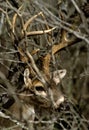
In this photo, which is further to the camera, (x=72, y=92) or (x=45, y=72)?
(x=72, y=92)

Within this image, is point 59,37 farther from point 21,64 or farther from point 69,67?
point 69,67

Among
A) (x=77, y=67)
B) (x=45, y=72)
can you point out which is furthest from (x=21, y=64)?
(x=77, y=67)

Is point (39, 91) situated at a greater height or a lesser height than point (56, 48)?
lesser

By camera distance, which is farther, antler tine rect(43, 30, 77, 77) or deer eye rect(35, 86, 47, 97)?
deer eye rect(35, 86, 47, 97)

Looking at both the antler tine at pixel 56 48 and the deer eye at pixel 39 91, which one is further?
the deer eye at pixel 39 91

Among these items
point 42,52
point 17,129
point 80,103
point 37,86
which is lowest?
point 80,103

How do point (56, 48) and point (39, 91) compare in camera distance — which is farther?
point (39, 91)

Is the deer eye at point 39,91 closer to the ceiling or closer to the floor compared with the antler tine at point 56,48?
closer to the floor

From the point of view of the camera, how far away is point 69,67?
8812mm

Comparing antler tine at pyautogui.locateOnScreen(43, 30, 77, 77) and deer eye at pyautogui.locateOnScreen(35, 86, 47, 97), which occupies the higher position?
antler tine at pyautogui.locateOnScreen(43, 30, 77, 77)

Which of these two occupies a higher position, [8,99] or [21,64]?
[21,64]

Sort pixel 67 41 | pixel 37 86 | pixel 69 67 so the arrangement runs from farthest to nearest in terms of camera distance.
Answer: pixel 69 67, pixel 37 86, pixel 67 41

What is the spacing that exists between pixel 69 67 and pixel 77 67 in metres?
0.81

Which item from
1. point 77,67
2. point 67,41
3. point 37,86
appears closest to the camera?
point 67,41
